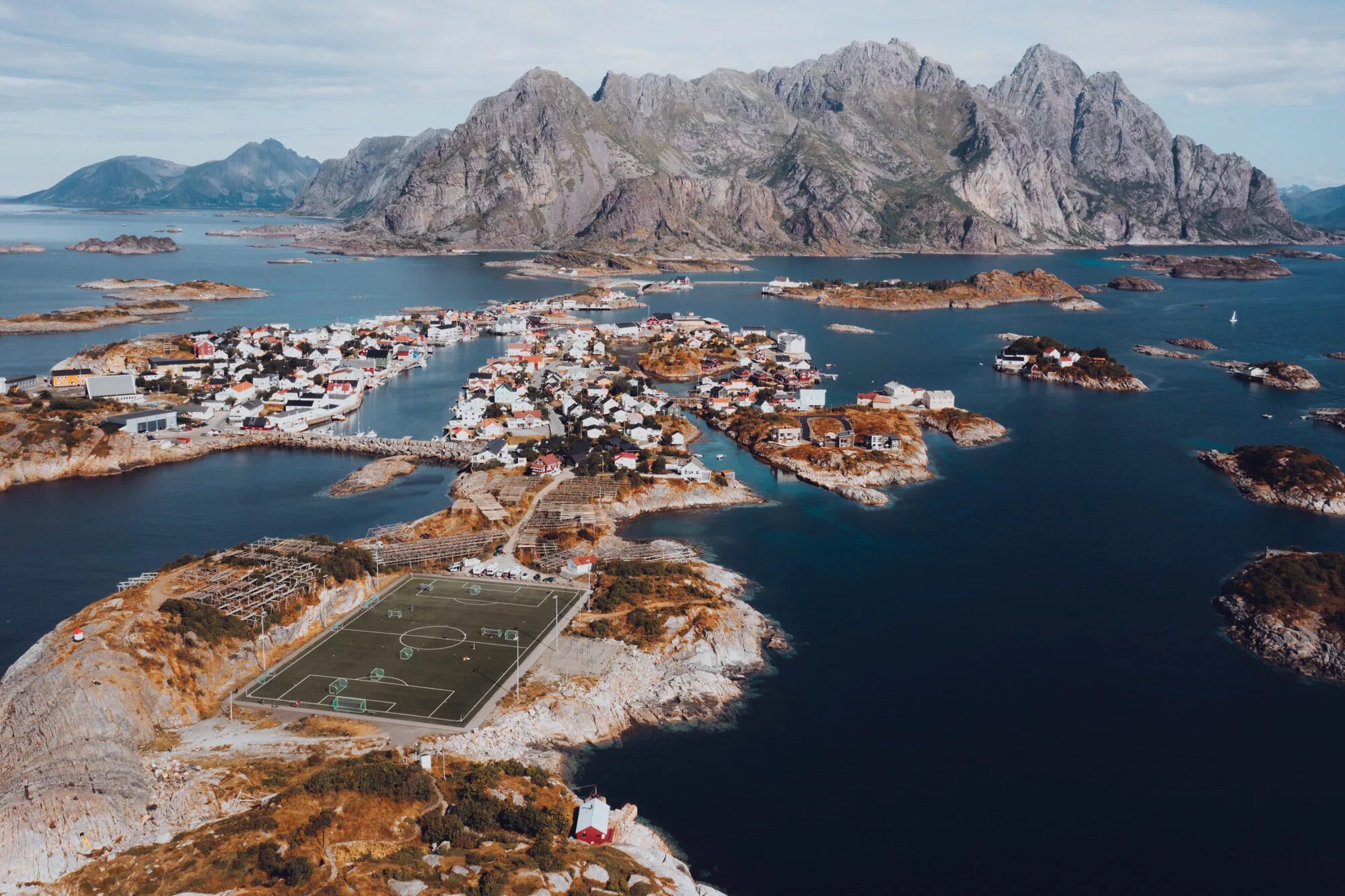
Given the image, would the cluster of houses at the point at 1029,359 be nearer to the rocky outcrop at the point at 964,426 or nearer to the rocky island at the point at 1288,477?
the rocky outcrop at the point at 964,426

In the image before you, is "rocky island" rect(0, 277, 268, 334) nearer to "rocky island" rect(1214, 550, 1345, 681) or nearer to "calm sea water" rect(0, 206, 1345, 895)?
"calm sea water" rect(0, 206, 1345, 895)

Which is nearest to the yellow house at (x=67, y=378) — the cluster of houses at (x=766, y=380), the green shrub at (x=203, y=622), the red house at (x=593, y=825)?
the cluster of houses at (x=766, y=380)

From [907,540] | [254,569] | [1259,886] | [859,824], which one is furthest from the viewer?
[907,540]

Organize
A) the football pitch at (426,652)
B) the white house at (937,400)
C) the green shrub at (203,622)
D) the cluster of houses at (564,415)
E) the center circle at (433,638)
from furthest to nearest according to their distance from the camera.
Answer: the white house at (937,400) → the cluster of houses at (564,415) → the center circle at (433,638) → the green shrub at (203,622) → the football pitch at (426,652)

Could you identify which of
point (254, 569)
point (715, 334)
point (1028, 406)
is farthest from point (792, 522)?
point (715, 334)

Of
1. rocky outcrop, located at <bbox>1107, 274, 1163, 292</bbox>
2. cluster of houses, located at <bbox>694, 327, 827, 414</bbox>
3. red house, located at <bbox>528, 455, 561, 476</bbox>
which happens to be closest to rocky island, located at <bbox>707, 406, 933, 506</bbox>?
cluster of houses, located at <bbox>694, 327, 827, 414</bbox>

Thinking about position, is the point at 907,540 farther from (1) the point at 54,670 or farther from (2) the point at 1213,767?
(1) the point at 54,670

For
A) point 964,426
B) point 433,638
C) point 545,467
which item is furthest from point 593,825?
point 964,426
